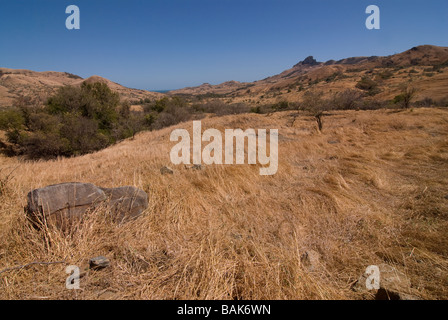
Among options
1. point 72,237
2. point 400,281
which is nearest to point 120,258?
point 72,237

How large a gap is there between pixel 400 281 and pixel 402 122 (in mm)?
10905

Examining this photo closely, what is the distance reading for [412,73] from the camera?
31.3 m

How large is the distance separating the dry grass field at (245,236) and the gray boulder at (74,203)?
0.15 m

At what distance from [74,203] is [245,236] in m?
2.30

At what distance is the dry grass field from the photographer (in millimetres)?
1671

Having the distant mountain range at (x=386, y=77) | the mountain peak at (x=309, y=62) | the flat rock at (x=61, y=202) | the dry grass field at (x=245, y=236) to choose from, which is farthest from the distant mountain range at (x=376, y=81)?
the mountain peak at (x=309, y=62)

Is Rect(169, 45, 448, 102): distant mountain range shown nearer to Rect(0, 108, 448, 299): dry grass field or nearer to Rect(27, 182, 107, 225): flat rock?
Rect(0, 108, 448, 299): dry grass field

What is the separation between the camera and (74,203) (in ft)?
7.62

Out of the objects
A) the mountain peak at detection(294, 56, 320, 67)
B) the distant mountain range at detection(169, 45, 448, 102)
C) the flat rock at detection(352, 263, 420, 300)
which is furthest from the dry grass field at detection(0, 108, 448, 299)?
the mountain peak at detection(294, 56, 320, 67)

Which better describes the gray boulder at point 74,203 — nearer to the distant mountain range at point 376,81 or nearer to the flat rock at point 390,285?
the flat rock at point 390,285

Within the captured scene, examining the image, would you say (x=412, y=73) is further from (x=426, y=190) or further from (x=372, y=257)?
(x=372, y=257)

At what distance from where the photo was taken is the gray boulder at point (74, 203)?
2137 mm

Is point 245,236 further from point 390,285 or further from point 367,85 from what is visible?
point 367,85
